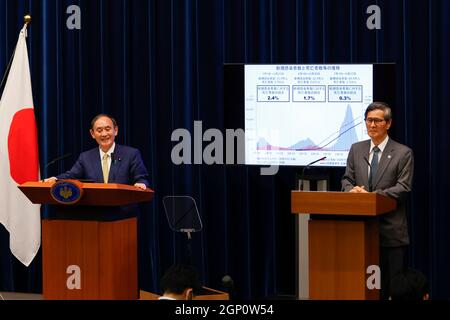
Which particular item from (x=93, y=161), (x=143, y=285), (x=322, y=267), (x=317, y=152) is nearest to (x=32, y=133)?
(x=93, y=161)

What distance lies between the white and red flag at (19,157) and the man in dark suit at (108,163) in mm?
951

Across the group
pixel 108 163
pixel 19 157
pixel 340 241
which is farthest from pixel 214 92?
pixel 340 241

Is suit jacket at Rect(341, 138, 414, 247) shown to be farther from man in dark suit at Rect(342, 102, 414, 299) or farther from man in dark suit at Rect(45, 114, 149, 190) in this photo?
man in dark suit at Rect(45, 114, 149, 190)

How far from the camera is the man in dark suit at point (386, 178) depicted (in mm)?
4984

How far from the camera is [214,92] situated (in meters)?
6.62

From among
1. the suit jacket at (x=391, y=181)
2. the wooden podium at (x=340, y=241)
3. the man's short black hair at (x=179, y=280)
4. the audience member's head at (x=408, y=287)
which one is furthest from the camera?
the suit jacket at (x=391, y=181)

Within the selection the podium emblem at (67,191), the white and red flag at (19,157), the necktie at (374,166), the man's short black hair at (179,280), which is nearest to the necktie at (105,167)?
the podium emblem at (67,191)

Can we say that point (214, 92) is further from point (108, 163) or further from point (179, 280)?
point (179, 280)

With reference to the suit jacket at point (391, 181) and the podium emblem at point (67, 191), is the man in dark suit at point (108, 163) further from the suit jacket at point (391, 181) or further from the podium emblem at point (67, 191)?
the suit jacket at point (391, 181)

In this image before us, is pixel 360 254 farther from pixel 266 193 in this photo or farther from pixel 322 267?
pixel 266 193

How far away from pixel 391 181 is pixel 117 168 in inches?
72.4

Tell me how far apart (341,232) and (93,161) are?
1834 millimetres

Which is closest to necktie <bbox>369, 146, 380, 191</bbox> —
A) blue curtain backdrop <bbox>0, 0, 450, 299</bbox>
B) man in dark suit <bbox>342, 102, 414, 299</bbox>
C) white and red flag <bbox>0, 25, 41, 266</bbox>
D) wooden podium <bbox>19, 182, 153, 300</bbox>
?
man in dark suit <bbox>342, 102, 414, 299</bbox>

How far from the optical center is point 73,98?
697 cm
